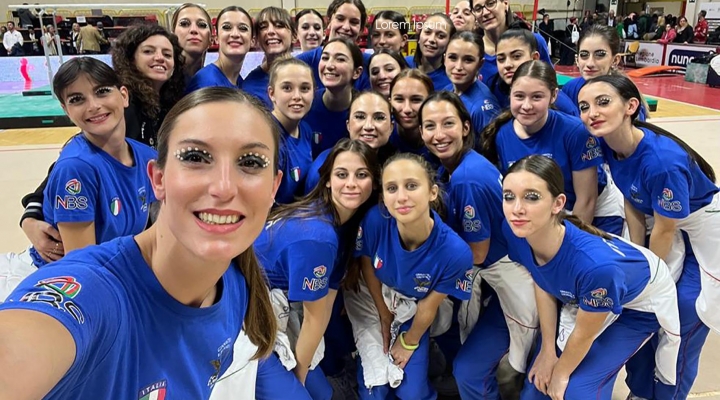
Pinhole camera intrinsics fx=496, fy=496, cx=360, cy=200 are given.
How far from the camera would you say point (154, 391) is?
125cm

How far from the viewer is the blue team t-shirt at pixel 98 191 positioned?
2223 mm

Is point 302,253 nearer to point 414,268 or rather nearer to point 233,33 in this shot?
point 414,268

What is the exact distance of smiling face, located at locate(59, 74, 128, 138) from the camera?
2334mm

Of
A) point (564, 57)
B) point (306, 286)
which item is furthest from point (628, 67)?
point (306, 286)

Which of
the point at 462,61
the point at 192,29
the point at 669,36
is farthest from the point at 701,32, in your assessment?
the point at 192,29

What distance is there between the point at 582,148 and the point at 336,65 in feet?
5.85

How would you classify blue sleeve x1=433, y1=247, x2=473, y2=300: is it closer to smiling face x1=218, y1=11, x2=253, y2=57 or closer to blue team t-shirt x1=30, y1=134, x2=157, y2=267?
blue team t-shirt x1=30, y1=134, x2=157, y2=267

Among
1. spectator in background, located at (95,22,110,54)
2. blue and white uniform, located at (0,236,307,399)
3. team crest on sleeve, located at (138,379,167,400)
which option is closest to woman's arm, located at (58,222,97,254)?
blue and white uniform, located at (0,236,307,399)

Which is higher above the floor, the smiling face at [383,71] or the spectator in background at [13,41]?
the spectator in background at [13,41]

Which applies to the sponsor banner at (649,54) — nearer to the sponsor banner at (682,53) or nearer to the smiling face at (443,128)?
the sponsor banner at (682,53)

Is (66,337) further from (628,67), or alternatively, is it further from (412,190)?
(628,67)

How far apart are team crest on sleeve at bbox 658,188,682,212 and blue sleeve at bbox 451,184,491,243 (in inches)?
37.6

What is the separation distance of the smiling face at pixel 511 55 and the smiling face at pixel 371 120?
1111 mm

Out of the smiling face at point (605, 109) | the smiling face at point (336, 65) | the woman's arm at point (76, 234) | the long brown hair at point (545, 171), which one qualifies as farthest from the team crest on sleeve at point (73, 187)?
the smiling face at point (605, 109)
